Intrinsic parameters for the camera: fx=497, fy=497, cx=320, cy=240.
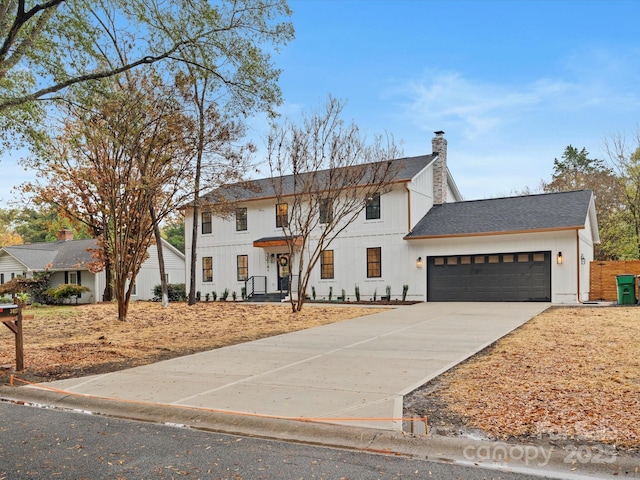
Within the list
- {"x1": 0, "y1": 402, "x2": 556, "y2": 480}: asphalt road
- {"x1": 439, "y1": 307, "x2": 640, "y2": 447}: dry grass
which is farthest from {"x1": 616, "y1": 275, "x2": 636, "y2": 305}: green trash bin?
{"x1": 0, "y1": 402, "x2": 556, "y2": 480}: asphalt road

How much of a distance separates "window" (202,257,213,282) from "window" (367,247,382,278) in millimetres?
9047

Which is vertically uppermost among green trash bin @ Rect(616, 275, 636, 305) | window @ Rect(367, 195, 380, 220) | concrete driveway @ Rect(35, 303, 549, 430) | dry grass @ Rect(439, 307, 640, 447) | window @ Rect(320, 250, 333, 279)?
window @ Rect(367, 195, 380, 220)

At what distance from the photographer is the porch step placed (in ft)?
76.5

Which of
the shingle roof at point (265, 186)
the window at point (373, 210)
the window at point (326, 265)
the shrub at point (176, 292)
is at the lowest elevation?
the shrub at point (176, 292)

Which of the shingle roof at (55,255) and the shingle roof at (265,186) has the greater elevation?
the shingle roof at (265,186)

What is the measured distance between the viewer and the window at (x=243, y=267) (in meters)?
25.2

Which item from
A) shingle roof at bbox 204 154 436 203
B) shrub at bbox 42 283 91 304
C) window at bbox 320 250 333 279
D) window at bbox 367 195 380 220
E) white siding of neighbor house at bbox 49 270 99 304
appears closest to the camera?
shingle roof at bbox 204 154 436 203

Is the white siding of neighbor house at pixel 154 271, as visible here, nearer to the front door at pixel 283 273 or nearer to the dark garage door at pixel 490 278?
the front door at pixel 283 273

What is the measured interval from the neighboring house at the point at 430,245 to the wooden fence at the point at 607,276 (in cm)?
37

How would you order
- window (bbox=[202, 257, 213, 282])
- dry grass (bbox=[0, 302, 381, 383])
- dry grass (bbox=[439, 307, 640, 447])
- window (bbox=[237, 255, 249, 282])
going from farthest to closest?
window (bbox=[202, 257, 213, 282])
window (bbox=[237, 255, 249, 282])
dry grass (bbox=[0, 302, 381, 383])
dry grass (bbox=[439, 307, 640, 447])

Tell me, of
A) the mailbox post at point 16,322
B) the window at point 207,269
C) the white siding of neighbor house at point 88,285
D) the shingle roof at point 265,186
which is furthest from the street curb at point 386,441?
the white siding of neighbor house at point 88,285

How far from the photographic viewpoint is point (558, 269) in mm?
18406

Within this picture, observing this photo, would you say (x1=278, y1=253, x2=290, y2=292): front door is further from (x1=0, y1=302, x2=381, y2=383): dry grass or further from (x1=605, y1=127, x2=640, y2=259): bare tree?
(x1=605, y1=127, x2=640, y2=259): bare tree

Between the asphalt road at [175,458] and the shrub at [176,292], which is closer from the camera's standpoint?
the asphalt road at [175,458]
